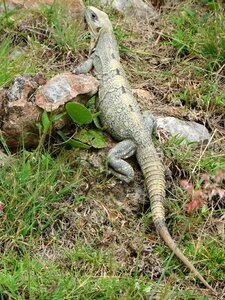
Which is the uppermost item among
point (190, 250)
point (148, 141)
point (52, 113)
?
point (52, 113)

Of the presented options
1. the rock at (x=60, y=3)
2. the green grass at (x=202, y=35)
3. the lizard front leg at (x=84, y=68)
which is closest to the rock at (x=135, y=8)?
the green grass at (x=202, y=35)

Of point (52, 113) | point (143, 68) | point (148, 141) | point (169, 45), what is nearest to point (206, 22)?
point (169, 45)

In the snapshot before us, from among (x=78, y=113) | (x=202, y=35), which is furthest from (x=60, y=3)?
(x=78, y=113)

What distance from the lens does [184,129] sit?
19.6ft

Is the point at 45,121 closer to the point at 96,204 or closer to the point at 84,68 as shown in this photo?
the point at 96,204

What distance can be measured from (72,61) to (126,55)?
2.06ft

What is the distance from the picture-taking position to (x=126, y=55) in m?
6.76

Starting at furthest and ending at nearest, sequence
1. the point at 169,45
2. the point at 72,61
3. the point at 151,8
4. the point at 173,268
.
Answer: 1. the point at 151,8
2. the point at 169,45
3. the point at 72,61
4. the point at 173,268

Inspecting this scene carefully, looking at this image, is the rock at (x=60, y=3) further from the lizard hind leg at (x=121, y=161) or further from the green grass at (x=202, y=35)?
the lizard hind leg at (x=121, y=161)

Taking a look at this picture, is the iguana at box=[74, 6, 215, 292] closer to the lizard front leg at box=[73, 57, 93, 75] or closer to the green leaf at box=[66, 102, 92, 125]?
the lizard front leg at box=[73, 57, 93, 75]

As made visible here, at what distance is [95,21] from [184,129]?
4.36 ft

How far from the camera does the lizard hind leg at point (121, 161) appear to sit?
5270 mm

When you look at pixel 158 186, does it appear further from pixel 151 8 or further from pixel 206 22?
pixel 151 8

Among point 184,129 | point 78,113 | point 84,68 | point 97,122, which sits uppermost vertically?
point 78,113
